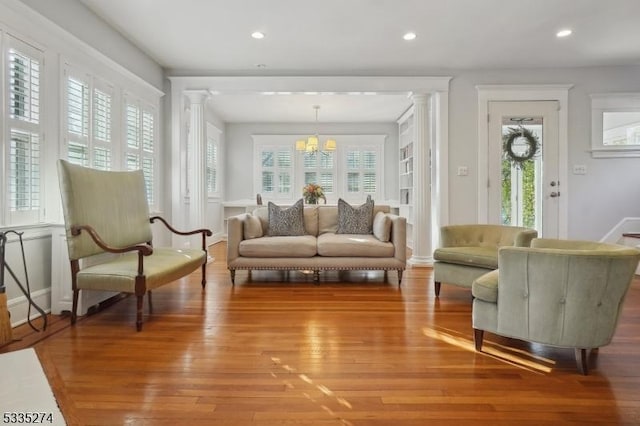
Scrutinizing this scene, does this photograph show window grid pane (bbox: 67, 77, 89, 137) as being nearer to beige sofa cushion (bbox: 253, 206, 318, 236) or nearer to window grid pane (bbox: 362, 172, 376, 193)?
beige sofa cushion (bbox: 253, 206, 318, 236)

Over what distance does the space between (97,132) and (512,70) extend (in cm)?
508

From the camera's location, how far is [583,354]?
2008 millimetres

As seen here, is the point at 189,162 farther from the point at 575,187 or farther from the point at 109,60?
the point at 575,187

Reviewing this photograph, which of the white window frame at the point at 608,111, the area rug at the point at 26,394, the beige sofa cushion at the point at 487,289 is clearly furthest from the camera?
the white window frame at the point at 608,111

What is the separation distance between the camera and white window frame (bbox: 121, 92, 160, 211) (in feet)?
13.6

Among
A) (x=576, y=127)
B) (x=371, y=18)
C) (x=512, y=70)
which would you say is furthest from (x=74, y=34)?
(x=576, y=127)

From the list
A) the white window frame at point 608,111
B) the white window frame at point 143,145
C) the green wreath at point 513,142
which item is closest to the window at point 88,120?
the white window frame at point 143,145

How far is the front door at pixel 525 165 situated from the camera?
493 cm

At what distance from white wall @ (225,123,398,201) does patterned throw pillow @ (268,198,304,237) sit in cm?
400

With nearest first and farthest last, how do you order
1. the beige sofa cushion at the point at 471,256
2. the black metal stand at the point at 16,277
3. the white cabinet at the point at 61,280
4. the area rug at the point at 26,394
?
1. the area rug at the point at 26,394
2. the black metal stand at the point at 16,277
3. the white cabinet at the point at 61,280
4. the beige sofa cushion at the point at 471,256

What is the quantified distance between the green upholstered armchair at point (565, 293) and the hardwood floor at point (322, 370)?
20cm

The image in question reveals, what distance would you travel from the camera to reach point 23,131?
2768 millimetres

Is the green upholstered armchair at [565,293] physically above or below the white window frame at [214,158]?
below

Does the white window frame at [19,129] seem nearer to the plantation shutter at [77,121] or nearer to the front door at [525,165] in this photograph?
the plantation shutter at [77,121]
